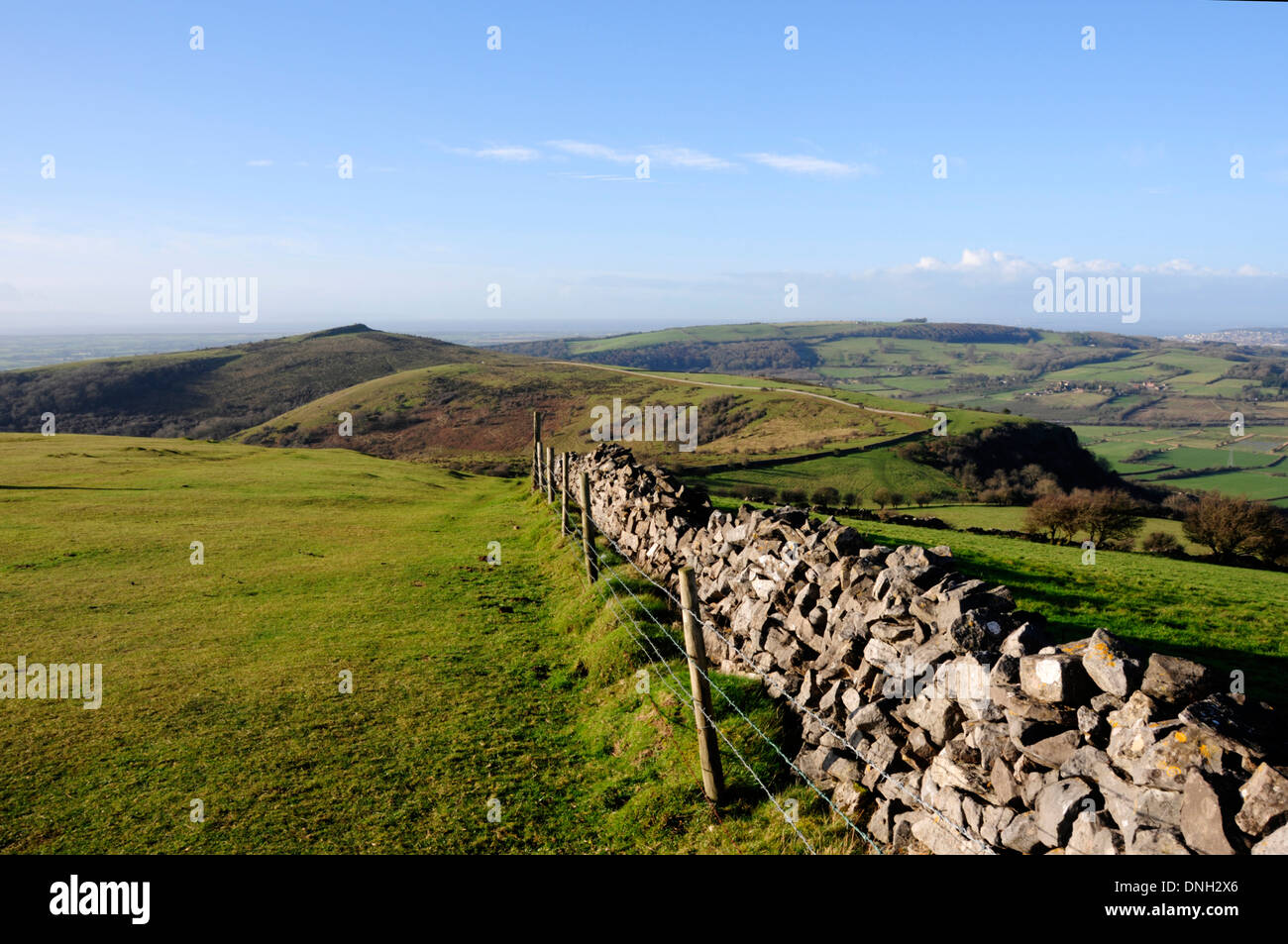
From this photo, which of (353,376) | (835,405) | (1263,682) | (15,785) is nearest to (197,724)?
(15,785)

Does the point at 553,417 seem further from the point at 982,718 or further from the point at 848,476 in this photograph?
the point at 982,718

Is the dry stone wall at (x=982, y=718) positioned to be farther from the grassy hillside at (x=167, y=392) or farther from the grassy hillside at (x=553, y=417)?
the grassy hillside at (x=167, y=392)

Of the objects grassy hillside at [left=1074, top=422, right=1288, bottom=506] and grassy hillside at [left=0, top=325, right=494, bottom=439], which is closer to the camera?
grassy hillside at [left=1074, top=422, right=1288, bottom=506]

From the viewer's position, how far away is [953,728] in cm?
614

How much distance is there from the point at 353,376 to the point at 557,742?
650ft

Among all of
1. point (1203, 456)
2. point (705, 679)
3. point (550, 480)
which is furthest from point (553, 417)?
point (705, 679)

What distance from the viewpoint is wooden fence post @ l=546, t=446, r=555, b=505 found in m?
24.1

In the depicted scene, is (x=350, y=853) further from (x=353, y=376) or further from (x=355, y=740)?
(x=353, y=376)

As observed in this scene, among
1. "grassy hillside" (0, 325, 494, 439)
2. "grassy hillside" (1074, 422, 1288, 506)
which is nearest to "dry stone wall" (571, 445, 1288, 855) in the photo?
"grassy hillside" (1074, 422, 1288, 506)

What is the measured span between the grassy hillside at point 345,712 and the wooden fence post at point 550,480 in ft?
11.2

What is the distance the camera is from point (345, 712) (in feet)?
32.4

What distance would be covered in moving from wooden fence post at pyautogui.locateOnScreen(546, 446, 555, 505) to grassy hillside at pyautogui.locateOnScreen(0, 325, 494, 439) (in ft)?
455

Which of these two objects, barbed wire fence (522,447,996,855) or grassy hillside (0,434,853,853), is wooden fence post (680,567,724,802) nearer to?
barbed wire fence (522,447,996,855)
